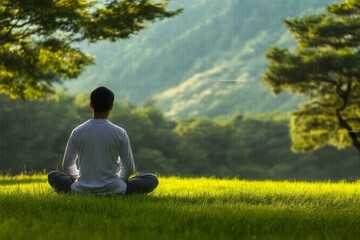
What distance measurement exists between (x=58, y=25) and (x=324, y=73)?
13221mm

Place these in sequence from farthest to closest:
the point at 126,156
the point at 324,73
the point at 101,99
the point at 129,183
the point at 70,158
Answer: the point at 324,73 → the point at 129,183 → the point at 70,158 → the point at 126,156 → the point at 101,99

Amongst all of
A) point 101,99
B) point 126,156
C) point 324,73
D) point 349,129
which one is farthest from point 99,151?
point 349,129

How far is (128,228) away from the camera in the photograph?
17.3 feet

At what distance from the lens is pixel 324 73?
90.7ft

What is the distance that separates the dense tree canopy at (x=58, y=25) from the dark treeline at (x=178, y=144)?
37.1 m

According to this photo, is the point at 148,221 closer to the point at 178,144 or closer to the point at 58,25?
the point at 58,25

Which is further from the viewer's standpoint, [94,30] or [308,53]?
[308,53]

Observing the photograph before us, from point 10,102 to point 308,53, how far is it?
40.8 metres

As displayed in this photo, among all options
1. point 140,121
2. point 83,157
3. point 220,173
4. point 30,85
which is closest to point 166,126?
point 140,121

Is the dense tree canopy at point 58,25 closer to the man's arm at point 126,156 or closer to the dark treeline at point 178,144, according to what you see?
the man's arm at point 126,156

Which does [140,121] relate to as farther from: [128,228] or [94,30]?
[128,228]

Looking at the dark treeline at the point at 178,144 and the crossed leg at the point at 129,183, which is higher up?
the crossed leg at the point at 129,183

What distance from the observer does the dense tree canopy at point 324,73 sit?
26922mm

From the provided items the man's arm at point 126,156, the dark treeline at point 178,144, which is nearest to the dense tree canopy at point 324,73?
the man's arm at point 126,156
